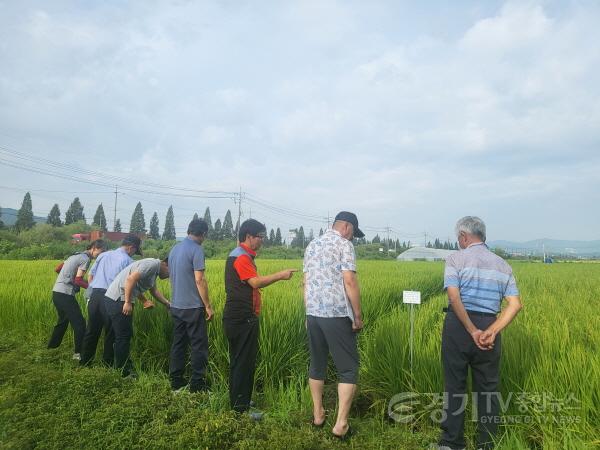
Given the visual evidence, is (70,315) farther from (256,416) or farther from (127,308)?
(256,416)

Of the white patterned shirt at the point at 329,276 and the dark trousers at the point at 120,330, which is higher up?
the white patterned shirt at the point at 329,276

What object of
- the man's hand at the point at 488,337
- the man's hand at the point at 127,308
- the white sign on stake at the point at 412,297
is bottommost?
the man's hand at the point at 127,308

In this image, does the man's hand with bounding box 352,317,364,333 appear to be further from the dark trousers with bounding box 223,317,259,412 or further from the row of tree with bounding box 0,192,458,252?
the row of tree with bounding box 0,192,458,252

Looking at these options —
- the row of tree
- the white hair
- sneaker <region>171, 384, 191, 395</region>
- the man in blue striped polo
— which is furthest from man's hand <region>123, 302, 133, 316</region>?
the row of tree

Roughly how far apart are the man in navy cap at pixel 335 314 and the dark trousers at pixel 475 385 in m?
0.66

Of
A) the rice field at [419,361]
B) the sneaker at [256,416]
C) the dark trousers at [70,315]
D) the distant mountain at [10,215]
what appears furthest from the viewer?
the distant mountain at [10,215]

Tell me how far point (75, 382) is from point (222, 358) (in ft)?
4.57

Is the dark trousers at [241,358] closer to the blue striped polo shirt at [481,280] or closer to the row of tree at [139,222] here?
the blue striped polo shirt at [481,280]

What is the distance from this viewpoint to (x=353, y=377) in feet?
9.81

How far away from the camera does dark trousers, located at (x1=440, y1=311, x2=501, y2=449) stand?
274 cm

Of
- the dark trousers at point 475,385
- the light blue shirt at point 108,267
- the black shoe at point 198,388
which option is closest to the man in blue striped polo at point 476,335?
the dark trousers at point 475,385

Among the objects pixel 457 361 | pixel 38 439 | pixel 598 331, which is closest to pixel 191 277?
pixel 38 439

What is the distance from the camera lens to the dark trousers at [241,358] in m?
3.43

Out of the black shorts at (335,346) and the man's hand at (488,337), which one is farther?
the black shorts at (335,346)
